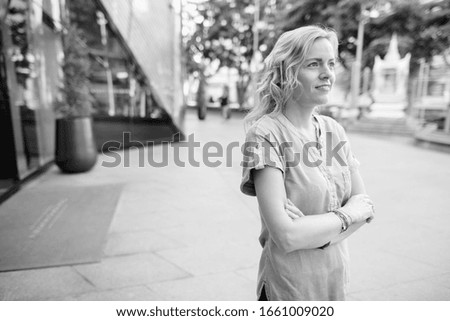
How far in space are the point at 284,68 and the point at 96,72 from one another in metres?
9.47

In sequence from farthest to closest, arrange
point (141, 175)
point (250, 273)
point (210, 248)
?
point (141, 175) → point (210, 248) → point (250, 273)

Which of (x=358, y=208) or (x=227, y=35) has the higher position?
(x=227, y=35)

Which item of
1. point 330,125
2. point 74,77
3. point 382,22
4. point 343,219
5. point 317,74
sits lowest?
point 343,219

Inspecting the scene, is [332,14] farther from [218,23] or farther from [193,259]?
[193,259]

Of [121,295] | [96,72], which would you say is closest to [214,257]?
[121,295]

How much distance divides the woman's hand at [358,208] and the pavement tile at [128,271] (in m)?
1.96

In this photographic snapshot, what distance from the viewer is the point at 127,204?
5.07m

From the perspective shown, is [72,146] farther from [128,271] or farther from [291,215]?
[291,215]

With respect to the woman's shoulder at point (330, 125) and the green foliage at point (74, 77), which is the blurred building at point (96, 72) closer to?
the green foliage at point (74, 77)

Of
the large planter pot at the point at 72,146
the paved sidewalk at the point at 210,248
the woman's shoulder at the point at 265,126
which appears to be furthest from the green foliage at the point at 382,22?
the woman's shoulder at the point at 265,126

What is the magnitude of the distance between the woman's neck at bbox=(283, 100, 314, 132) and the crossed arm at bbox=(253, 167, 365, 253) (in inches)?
8.6

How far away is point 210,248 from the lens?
3.59 m

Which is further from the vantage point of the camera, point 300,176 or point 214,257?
point 214,257
